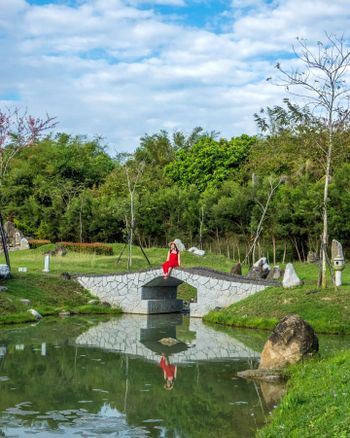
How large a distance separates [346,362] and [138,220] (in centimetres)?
3492

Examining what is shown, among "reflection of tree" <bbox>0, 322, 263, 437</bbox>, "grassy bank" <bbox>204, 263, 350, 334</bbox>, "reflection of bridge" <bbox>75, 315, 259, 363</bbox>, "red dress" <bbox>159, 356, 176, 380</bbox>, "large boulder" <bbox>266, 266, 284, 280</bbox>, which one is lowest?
"reflection of bridge" <bbox>75, 315, 259, 363</bbox>

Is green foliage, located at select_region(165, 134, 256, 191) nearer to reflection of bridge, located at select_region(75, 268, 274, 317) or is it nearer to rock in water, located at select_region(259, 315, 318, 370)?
reflection of bridge, located at select_region(75, 268, 274, 317)

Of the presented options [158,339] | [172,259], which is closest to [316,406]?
[158,339]

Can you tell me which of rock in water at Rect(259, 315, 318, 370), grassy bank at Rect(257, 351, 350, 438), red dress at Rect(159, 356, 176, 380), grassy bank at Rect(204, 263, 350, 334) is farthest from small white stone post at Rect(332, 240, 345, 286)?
grassy bank at Rect(257, 351, 350, 438)

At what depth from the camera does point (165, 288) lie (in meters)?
31.2

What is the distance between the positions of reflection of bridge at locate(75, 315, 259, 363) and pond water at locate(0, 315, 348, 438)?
1.1 inches

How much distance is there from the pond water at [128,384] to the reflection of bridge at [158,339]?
29mm

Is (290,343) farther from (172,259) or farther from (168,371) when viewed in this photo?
(172,259)

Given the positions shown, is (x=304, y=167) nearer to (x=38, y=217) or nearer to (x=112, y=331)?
(x=38, y=217)

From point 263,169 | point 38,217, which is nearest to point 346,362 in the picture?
point 263,169

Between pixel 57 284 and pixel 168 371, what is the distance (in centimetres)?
1432

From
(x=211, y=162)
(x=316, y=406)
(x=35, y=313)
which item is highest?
(x=211, y=162)

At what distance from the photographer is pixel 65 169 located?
59.1 meters

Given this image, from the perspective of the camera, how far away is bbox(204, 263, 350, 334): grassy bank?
22.2m
